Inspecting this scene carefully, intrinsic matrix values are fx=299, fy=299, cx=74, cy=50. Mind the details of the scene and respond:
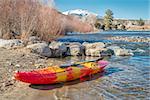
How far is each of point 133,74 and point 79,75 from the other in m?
3.22

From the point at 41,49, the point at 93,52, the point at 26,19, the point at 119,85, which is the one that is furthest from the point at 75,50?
the point at 119,85

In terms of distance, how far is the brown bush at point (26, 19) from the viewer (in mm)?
24078

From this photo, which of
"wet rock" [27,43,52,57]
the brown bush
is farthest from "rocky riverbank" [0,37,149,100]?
the brown bush

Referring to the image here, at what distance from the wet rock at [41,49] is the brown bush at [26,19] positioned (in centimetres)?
381

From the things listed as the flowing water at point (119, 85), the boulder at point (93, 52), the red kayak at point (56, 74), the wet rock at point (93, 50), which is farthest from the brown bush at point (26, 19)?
the red kayak at point (56, 74)

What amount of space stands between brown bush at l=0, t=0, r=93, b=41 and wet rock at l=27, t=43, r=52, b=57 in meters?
3.81

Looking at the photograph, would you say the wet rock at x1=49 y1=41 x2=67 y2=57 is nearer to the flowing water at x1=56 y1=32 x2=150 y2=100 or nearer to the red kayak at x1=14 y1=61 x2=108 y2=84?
the flowing water at x1=56 y1=32 x2=150 y2=100

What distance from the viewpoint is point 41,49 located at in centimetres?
1964

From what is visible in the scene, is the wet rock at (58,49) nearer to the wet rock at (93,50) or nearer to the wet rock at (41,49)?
the wet rock at (41,49)

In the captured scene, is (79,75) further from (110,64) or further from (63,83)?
(110,64)

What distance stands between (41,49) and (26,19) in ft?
18.3

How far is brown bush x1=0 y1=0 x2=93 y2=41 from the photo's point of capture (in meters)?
24.1

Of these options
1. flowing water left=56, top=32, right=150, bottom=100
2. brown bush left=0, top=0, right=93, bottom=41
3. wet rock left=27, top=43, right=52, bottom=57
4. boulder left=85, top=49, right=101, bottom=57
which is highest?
brown bush left=0, top=0, right=93, bottom=41

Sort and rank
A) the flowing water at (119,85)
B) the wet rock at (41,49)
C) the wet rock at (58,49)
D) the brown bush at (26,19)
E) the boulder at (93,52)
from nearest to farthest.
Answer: the flowing water at (119,85), the wet rock at (41,49), the wet rock at (58,49), the boulder at (93,52), the brown bush at (26,19)
